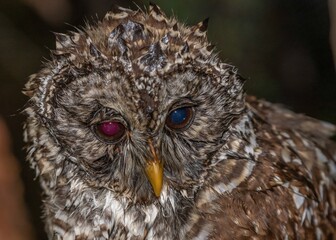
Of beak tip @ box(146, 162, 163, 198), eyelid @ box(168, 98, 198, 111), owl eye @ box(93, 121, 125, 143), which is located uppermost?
eyelid @ box(168, 98, 198, 111)

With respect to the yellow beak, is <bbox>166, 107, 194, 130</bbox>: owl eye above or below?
above

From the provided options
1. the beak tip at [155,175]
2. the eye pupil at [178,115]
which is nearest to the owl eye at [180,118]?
the eye pupil at [178,115]

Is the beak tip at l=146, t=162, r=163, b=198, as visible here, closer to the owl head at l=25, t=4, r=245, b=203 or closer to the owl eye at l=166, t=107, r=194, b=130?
the owl head at l=25, t=4, r=245, b=203

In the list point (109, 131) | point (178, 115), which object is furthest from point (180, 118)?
point (109, 131)

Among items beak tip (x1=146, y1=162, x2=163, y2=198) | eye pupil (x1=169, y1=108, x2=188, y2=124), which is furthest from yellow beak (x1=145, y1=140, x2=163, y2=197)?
eye pupil (x1=169, y1=108, x2=188, y2=124)

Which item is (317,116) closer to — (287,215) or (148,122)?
(287,215)

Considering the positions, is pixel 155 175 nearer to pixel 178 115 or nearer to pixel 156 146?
pixel 156 146

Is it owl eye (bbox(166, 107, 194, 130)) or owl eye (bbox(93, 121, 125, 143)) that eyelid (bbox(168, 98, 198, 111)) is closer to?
owl eye (bbox(166, 107, 194, 130))
